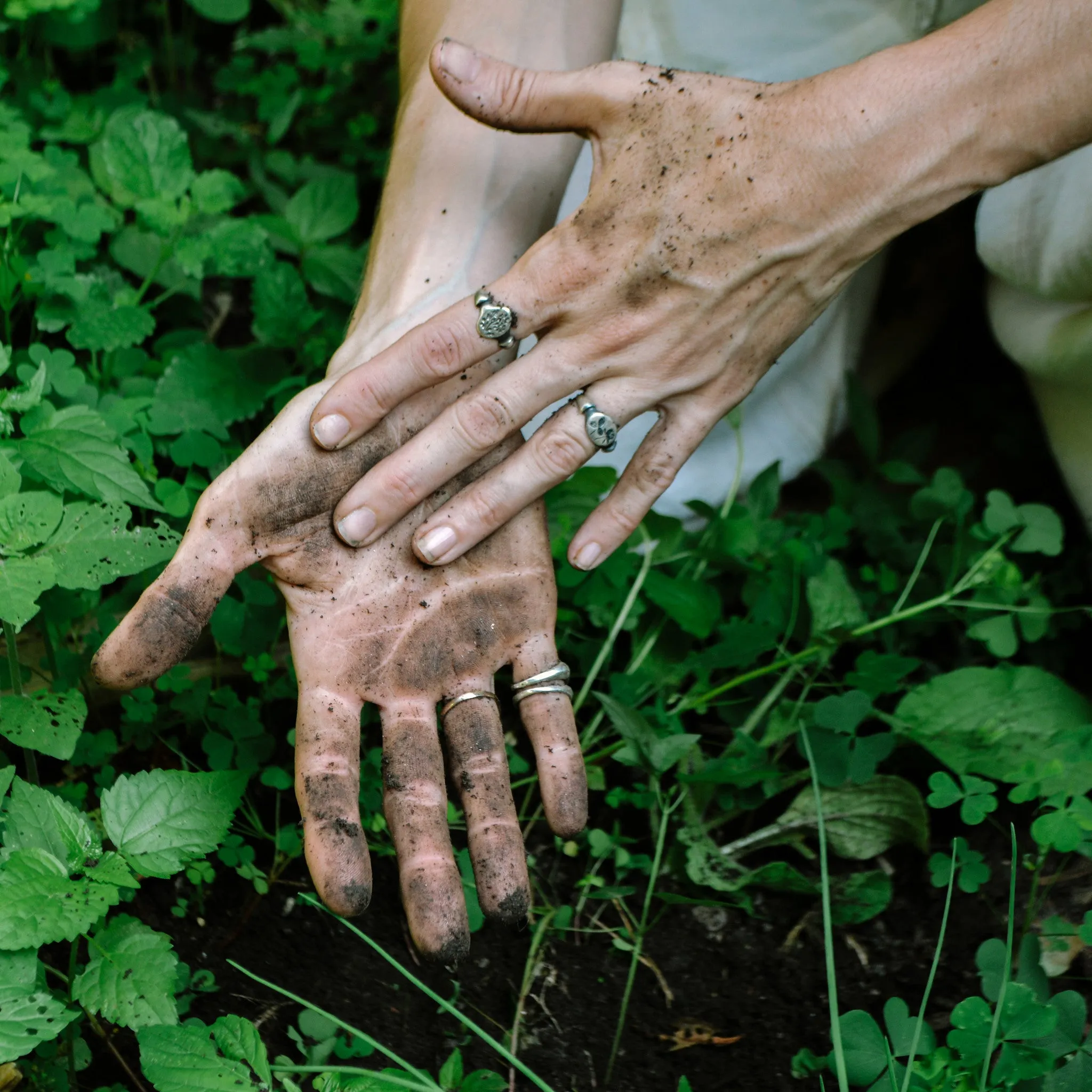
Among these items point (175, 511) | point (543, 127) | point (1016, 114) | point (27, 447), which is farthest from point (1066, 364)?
point (27, 447)

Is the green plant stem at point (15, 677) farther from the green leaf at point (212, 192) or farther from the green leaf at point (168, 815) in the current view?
the green leaf at point (212, 192)

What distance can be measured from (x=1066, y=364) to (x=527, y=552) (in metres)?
1.13

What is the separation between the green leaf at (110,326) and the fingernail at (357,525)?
2.07 feet

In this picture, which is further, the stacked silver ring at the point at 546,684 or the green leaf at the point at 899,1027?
the stacked silver ring at the point at 546,684

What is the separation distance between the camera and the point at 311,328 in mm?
2189

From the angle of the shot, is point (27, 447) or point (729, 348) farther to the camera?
point (729, 348)

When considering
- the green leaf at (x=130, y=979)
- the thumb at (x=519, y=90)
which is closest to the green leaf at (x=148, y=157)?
the thumb at (x=519, y=90)

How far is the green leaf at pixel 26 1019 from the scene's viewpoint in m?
1.10

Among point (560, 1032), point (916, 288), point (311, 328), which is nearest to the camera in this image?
point (560, 1032)

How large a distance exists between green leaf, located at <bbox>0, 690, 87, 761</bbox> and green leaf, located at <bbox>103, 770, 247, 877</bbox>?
10cm

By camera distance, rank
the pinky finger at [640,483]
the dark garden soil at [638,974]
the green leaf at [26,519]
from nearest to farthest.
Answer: the green leaf at [26,519]
the dark garden soil at [638,974]
the pinky finger at [640,483]

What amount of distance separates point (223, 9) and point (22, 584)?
6.28ft

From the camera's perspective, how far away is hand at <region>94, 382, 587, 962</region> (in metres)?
1.38

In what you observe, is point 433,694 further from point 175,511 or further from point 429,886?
point 175,511
